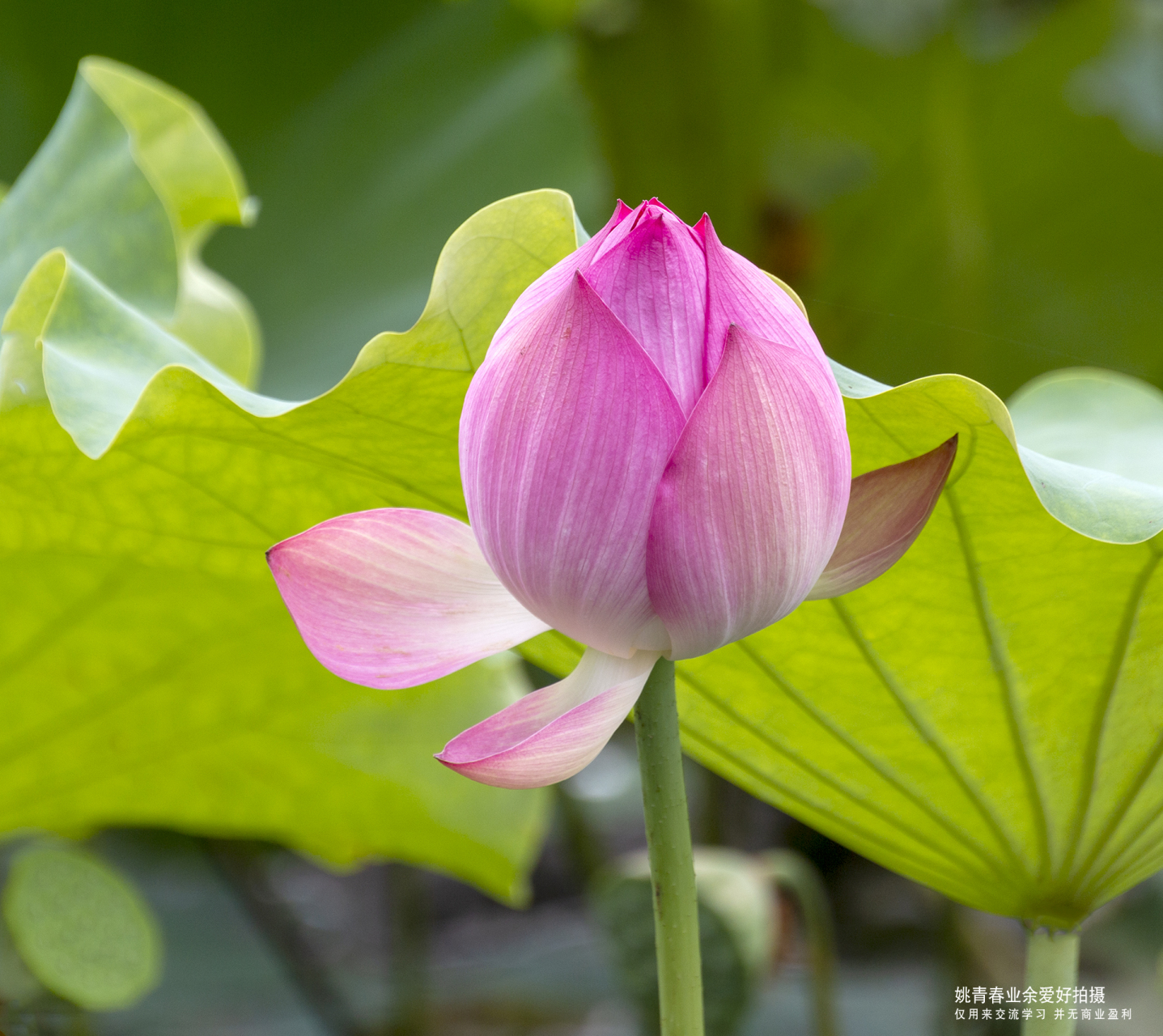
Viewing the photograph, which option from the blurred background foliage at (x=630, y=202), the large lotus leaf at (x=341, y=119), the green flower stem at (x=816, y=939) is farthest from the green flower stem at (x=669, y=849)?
the large lotus leaf at (x=341, y=119)

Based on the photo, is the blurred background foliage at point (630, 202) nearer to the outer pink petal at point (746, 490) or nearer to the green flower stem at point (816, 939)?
the green flower stem at point (816, 939)

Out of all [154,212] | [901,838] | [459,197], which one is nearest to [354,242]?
[459,197]

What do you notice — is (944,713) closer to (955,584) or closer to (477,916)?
(955,584)

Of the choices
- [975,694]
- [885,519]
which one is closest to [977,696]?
[975,694]

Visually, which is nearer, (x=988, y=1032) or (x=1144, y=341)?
(x=988, y=1032)

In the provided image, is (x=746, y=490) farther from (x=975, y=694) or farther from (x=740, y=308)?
(x=975, y=694)

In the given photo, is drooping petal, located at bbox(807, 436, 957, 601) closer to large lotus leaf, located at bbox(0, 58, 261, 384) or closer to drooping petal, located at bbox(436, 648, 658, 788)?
drooping petal, located at bbox(436, 648, 658, 788)

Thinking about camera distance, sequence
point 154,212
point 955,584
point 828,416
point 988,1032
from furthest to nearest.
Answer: point 988,1032
point 154,212
point 955,584
point 828,416
